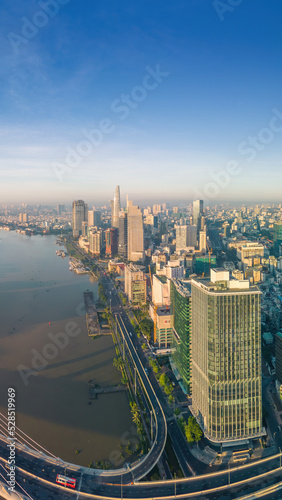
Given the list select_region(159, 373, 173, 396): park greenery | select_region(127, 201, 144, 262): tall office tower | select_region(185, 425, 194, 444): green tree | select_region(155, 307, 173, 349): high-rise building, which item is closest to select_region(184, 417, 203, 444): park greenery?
select_region(185, 425, 194, 444): green tree

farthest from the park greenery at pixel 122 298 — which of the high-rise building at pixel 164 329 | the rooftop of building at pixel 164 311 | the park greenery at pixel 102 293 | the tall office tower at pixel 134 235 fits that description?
the tall office tower at pixel 134 235

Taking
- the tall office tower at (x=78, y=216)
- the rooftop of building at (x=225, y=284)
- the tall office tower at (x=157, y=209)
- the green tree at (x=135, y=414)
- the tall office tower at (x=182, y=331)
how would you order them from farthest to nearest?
the tall office tower at (x=157, y=209), the tall office tower at (x=78, y=216), the tall office tower at (x=182, y=331), the green tree at (x=135, y=414), the rooftop of building at (x=225, y=284)

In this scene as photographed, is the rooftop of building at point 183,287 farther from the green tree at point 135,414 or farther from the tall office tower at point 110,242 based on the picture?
the tall office tower at point 110,242

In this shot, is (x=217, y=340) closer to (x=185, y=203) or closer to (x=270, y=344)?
(x=270, y=344)

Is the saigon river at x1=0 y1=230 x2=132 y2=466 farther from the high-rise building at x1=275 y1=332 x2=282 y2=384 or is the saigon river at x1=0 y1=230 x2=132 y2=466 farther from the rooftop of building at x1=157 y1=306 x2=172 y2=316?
the high-rise building at x1=275 y1=332 x2=282 y2=384

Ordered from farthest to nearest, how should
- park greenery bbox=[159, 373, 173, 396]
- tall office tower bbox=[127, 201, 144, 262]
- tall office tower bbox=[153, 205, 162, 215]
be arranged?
1. tall office tower bbox=[153, 205, 162, 215]
2. tall office tower bbox=[127, 201, 144, 262]
3. park greenery bbox=[159, 373, 173, 396]

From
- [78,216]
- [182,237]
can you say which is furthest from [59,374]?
[78,216]
